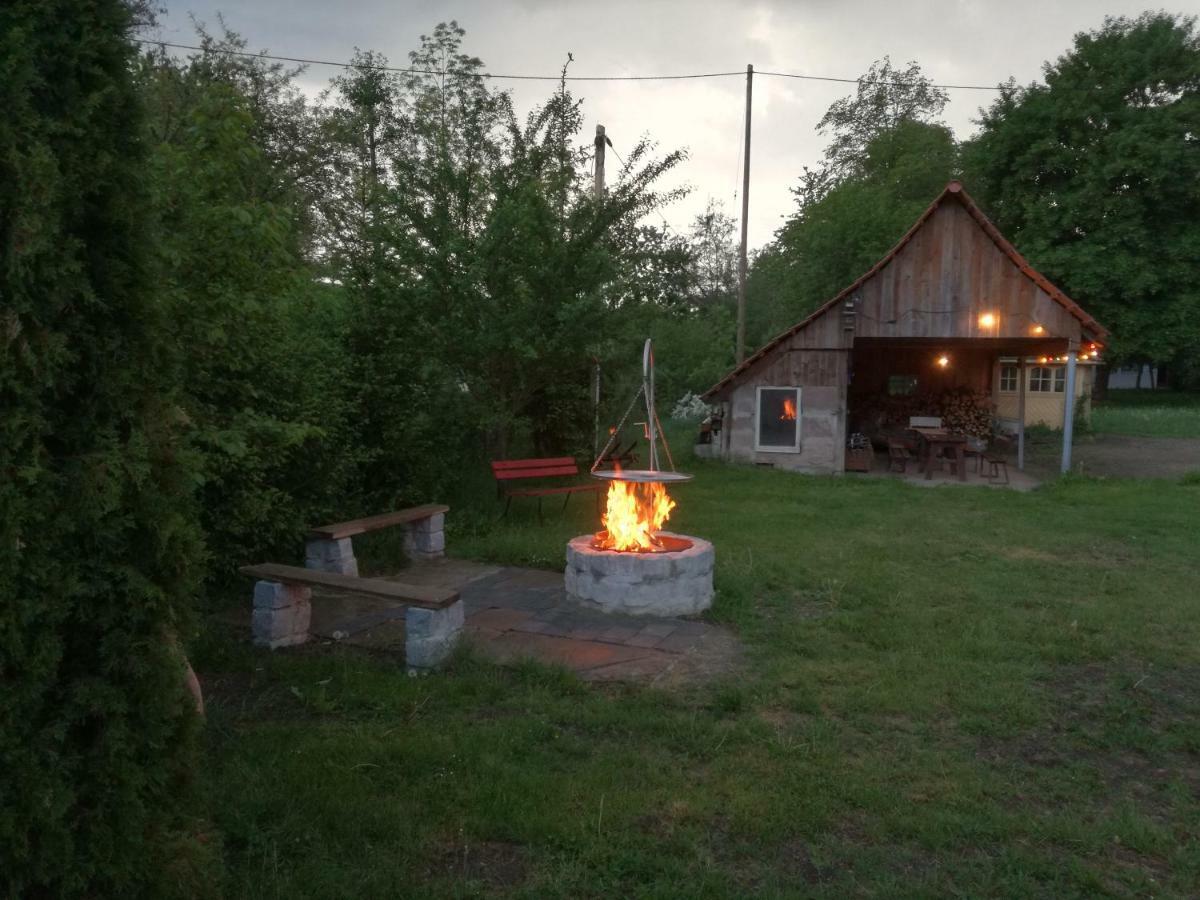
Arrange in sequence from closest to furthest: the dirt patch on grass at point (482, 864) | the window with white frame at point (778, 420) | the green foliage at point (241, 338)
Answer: the dirt patch on grass at point (482, 864) < the green foliage at point (241, 338) < the window with white frame at point (778, 420)

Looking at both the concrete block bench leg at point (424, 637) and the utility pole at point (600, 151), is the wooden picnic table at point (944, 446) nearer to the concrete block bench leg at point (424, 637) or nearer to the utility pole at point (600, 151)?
the utility pole at point (600, 151)

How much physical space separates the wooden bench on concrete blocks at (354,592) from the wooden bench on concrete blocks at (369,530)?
117cm

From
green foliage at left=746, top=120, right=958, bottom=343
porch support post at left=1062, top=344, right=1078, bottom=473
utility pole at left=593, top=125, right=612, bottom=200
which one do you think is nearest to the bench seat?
utility pole at left=593, top=125, right=612, bottom=200

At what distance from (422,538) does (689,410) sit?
20608 millimetres

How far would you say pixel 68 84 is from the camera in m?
2.40

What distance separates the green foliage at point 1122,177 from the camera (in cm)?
2969

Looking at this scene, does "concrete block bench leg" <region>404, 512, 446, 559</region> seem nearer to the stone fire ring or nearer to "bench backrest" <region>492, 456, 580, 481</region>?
"bench backrest" <region>492, 456, 580, 481</region>

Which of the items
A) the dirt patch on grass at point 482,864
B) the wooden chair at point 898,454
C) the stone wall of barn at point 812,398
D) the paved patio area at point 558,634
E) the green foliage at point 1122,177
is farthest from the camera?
the green foliage at point 1122,177

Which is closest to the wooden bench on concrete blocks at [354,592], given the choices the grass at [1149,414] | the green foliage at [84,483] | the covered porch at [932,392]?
the green foliage at [84,483]

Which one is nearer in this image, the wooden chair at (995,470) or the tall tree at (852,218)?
the wooden chair at (995,470)

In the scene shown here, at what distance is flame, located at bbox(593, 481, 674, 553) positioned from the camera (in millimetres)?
7398

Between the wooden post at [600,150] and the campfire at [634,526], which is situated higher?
the wooden post at [600,150]

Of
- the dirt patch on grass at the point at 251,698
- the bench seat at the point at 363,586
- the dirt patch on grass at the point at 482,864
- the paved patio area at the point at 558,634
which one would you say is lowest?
the dirt patch on grass at the point at 482,864

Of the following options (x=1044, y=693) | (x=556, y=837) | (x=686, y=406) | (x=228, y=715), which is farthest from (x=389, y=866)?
(x=686, y=406)
